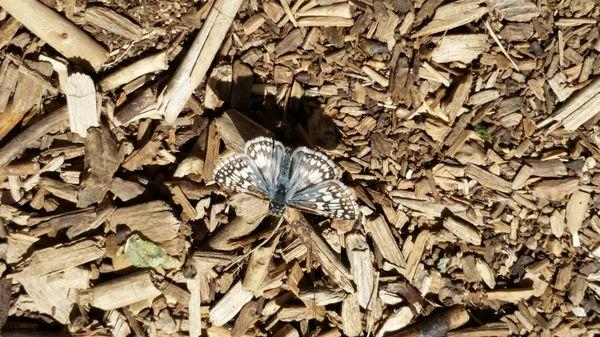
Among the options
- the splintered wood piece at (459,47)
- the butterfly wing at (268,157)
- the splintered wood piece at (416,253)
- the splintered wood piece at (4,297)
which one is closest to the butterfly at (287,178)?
the butterfly wing at (268,157)

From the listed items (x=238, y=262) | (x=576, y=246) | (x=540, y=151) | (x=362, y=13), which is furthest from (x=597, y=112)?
(x=238, y=262)

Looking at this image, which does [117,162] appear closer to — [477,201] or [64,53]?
[64,53]

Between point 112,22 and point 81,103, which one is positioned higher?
point 112,22

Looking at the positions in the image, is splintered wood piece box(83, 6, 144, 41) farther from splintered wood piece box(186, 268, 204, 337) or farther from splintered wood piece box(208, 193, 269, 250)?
splintered wood piece box(186, 268, 204, 337)

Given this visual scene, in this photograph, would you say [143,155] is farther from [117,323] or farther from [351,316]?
[351,316]

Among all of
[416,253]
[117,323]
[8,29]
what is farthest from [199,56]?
[416,253]
